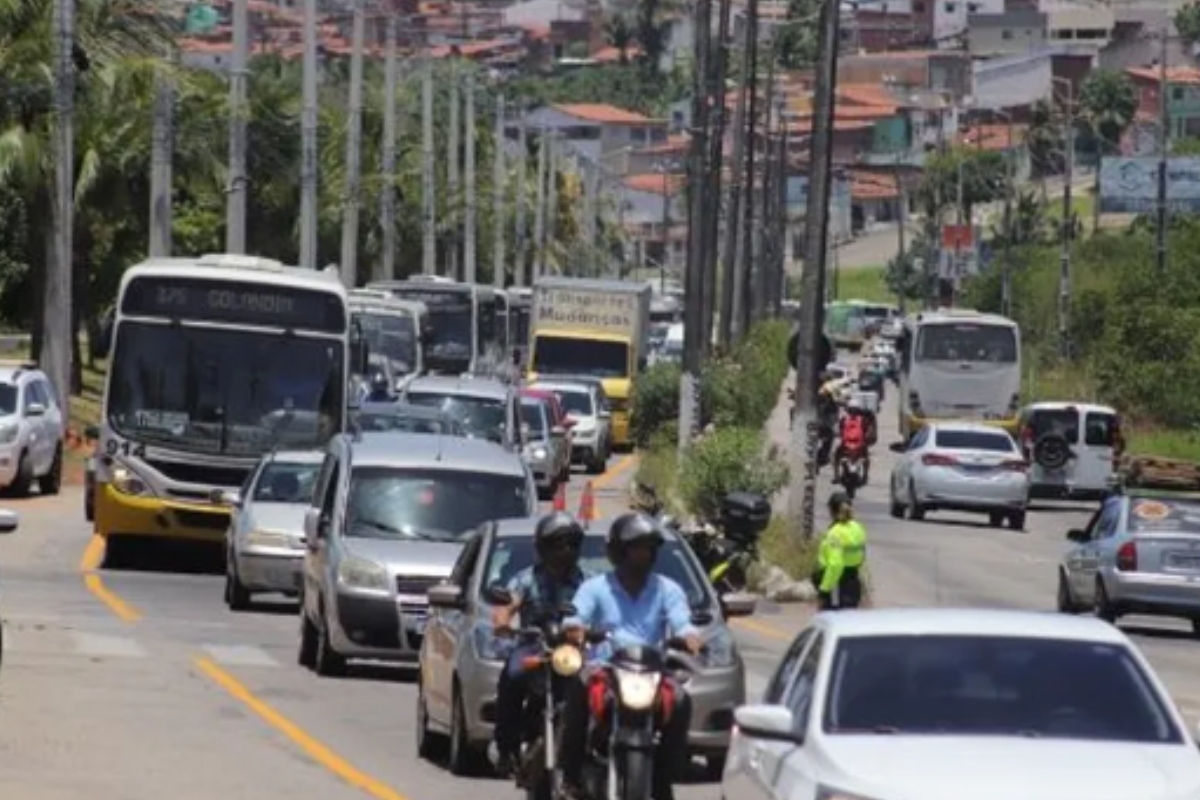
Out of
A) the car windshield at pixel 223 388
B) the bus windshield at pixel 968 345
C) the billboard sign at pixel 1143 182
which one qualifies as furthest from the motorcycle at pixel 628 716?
the billboard sign at pixel 1143 182

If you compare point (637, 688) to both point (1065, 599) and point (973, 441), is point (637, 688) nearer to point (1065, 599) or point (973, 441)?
point (1065, 599)

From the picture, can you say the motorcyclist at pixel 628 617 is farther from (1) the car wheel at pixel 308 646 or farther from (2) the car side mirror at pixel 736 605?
(1) the car wheel at pixel 308 646

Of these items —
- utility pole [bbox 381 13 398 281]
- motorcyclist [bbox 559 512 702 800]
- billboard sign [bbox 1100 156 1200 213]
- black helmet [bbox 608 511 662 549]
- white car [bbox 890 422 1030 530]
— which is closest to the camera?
motorcyclist [bbox 559 512 702 800]

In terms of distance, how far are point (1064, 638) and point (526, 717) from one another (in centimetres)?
355

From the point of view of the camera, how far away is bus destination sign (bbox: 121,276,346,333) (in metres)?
36.4

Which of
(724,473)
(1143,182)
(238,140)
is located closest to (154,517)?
(724,473)

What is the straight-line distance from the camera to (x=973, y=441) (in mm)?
56719

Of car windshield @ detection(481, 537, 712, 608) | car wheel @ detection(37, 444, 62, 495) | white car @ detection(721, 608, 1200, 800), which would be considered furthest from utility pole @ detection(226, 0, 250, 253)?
white car @ detection(721, 608, 1200, 800)

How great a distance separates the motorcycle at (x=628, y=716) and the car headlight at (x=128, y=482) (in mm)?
21423

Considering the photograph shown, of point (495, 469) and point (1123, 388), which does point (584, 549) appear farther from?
point (1123, 388)

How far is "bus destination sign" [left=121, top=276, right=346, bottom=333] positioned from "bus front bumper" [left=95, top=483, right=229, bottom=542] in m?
1.92

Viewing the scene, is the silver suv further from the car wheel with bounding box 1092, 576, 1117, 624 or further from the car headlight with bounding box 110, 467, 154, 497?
the car wheel with bounding box 1092, 576, 1117, 624

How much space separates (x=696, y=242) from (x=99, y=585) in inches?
899

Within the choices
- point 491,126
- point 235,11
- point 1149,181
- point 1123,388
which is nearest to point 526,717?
point 235,11
